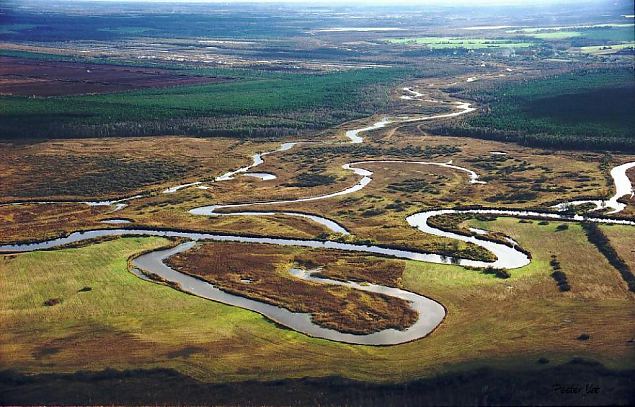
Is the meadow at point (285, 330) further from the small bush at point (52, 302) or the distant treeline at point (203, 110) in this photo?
the distant treeline at point (203, 110)

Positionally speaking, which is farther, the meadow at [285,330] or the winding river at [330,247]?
the winding river at [330,247]

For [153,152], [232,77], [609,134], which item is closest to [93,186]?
[153,152]

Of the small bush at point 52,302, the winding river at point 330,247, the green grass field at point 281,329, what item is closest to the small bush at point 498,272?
the green grass field at point 281,329

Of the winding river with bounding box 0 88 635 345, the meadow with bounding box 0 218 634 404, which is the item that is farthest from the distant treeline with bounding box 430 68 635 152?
the meadow with bounding box 0 218 634 404

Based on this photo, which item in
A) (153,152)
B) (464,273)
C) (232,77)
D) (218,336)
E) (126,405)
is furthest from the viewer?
(232,77)

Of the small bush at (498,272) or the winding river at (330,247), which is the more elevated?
the small bush at (498,272)

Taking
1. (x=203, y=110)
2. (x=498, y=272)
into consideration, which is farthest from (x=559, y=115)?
(x=498, y=272)

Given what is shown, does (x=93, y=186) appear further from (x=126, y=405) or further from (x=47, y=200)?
(x=126, y=405)

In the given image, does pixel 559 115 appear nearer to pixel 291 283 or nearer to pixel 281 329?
pixel 291 283
